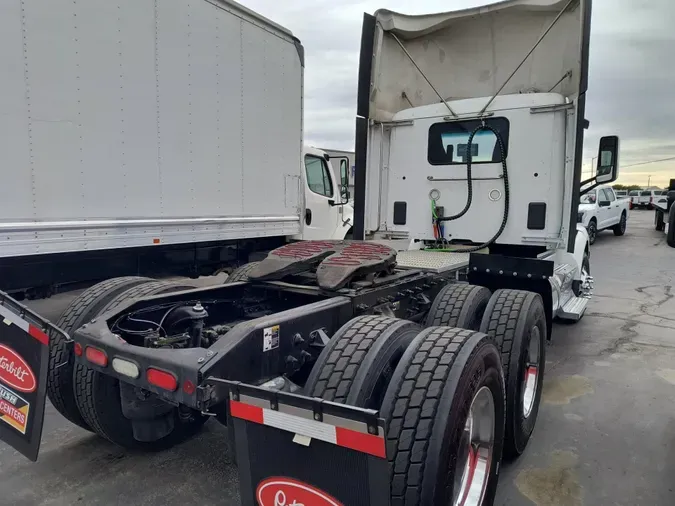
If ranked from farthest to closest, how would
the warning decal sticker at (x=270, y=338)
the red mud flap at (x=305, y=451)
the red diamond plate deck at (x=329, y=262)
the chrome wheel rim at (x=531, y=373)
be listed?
the chrome wheel rim at (x=531, y=373), the red diamond plate deck at (x=329, y=262), the warning decal sticker at (x=270, y=338), the red mud flap at (x=305, y=451)

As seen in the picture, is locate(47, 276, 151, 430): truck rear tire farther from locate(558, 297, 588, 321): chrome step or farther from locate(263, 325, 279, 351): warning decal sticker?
locate(558, 297, 588, 321): chrome step

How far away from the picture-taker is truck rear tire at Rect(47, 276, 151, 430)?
2.99m

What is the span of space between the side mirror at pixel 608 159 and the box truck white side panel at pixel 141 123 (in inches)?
164

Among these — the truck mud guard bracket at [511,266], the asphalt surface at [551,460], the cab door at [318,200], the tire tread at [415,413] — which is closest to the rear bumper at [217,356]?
the tire tread at [415,413]

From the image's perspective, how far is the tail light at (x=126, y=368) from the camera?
7.39ft

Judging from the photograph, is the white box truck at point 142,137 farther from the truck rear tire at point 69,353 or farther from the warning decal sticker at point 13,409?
the warning decal sticker at point 13,409

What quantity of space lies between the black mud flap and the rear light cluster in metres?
0.18

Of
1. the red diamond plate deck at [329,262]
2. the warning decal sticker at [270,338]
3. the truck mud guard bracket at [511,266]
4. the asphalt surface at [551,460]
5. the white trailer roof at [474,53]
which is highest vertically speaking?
the white trailer roof at [474,53]

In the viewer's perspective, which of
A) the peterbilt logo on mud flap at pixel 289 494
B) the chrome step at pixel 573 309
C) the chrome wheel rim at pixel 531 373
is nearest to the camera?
→ the peterbilt logo on mud flap at pixel 289 494

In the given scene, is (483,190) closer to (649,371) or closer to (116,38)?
(649,371)

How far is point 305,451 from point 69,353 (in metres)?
1.88

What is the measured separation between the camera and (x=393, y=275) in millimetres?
3662

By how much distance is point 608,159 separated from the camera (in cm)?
509

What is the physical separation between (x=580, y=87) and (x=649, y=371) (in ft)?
9.37
